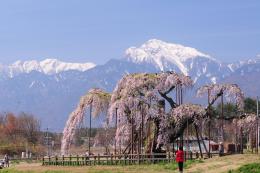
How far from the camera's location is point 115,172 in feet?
154

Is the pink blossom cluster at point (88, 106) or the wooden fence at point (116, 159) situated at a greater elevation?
the pink blossom cluster at point (88, 106)

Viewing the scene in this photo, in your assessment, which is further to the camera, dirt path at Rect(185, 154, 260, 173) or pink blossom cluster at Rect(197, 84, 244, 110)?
pink blossom cluster at Rect(197, 84, 244, 110)

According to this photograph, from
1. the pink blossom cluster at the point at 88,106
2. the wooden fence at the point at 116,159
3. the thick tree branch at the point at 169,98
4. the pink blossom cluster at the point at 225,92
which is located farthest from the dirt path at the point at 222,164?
the pink blossom cluster at the point at 88,106

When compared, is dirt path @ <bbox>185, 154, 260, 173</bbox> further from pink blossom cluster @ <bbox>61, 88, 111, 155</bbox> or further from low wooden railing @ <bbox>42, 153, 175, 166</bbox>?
pink blossom cluster @ <bbox>61, 88, 111, 155</bbox>

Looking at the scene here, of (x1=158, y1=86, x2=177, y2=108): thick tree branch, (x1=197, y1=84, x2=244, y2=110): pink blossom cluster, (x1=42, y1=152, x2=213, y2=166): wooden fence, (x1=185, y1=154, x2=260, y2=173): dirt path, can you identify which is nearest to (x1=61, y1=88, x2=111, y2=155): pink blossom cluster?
(x1=42, y1=152, x2=213, y2=166): wooden fence

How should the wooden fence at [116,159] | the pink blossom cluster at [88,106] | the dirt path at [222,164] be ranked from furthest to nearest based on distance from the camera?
the pink blossom cluster at [88,106]
the wooden fence at [116,159]
the dirt path at [222,164]

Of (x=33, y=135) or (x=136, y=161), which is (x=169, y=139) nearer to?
(x=136, y=161)

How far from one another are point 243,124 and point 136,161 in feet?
54.2

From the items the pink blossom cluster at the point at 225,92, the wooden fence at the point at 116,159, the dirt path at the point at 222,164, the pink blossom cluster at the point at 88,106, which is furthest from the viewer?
the pink blossom cluster at the point at 88,106

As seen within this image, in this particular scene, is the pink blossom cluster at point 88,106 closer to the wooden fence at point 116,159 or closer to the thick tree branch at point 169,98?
the wooden fence at point 116,159

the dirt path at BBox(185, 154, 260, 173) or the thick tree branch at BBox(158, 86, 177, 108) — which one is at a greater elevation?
the thick tree branch at BBox(158, 86, 177, 108)

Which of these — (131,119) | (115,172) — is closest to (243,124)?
(131,119)

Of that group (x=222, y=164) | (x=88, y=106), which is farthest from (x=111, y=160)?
(x=222, y=164)

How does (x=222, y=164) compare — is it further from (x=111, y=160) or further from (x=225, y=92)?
(x=225, y=92)
